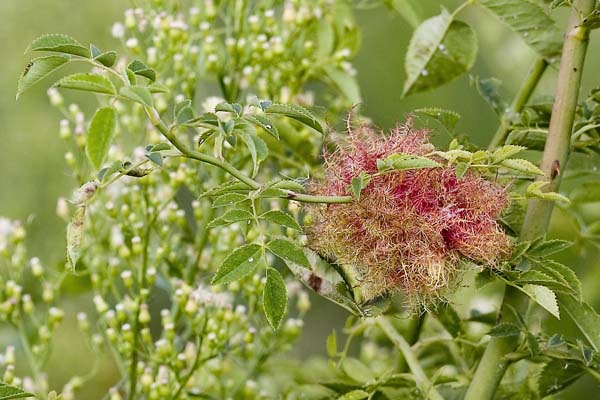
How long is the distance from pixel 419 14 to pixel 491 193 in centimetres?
63

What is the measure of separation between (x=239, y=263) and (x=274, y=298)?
0.05 m

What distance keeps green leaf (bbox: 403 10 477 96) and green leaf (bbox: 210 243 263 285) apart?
42cm

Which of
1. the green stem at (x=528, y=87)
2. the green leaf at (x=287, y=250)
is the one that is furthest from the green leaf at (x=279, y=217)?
the green stem at (x=528, y=87)

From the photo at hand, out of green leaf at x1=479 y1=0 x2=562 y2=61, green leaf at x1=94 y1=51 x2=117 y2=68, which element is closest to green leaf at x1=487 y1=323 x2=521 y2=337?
green leaf at x1=479 y1=0 x2=562 y2=61

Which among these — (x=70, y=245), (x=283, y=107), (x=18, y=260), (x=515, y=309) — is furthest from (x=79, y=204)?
(x=18, y=260)

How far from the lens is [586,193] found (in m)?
1.40

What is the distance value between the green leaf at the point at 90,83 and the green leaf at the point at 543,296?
1.38ft

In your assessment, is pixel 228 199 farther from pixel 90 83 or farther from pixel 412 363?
pixel 412 363

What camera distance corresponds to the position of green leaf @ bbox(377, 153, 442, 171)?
0.88m

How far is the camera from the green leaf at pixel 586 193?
140 centimetres

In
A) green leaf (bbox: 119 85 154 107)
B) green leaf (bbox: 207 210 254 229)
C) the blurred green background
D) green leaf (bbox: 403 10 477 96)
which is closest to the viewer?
green leaf (bbox: 119 85 154 107)

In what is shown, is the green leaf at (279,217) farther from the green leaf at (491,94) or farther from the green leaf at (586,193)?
the green leaf at (586,193)

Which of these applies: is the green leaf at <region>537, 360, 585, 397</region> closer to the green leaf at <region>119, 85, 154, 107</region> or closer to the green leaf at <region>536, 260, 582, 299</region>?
the green leaf at <region>536, 260, 582, 299</region>

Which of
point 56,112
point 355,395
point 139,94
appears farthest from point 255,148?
point 56,112
